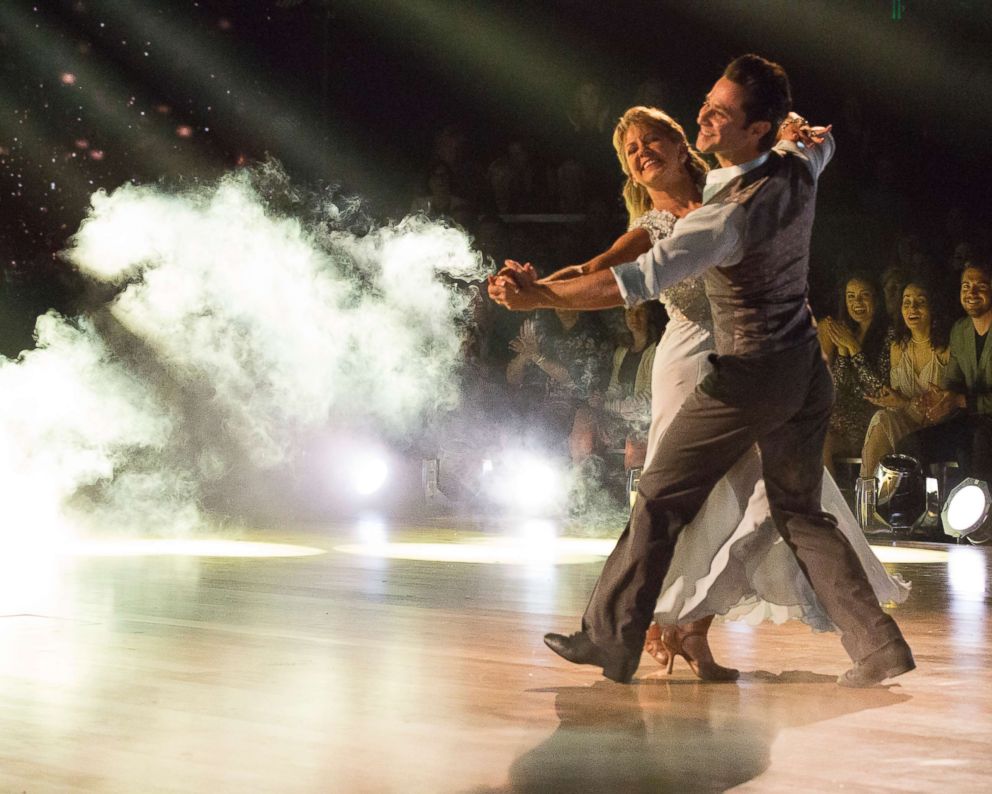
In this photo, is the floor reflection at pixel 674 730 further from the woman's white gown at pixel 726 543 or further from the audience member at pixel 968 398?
the audience member at pixel 968 398

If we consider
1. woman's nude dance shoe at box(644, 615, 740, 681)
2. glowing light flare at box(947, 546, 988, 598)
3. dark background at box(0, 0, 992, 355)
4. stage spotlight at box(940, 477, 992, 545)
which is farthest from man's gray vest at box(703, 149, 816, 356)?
dark background at box(0, 0, 992, 355)

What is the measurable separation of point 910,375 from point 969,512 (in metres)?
0.91

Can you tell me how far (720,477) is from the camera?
378 centimetres

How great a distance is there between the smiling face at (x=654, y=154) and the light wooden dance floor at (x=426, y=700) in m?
1.26

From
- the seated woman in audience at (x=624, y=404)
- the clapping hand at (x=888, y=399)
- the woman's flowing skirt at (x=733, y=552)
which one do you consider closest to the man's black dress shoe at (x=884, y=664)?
the woman's flowing skirt at (x=733, y=552)

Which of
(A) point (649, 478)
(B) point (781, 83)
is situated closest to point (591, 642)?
(A) point (649, 478)

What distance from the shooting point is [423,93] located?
14.2 m

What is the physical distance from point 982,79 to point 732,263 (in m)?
8.63

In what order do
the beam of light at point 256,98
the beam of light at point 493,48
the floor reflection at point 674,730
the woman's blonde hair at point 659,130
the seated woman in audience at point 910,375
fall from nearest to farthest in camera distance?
the floor reflection at point 674,730 < the woman's blonde hair at point 659,130 < the seated woman in audience at point 910,375 < the beam of light at point 256,98 < the beam of light at point 493,48

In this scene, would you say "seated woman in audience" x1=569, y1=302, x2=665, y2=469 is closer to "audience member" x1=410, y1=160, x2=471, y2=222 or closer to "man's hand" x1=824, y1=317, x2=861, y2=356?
"man's hand" x1=824, y1=317, x2=861, y2=356

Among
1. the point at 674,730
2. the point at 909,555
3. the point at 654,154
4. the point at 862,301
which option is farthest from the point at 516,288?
the point at 862,301

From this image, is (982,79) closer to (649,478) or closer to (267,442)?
(267,442)

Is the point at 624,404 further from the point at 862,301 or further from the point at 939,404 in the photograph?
the point at 939,404

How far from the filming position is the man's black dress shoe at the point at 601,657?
3732mm
